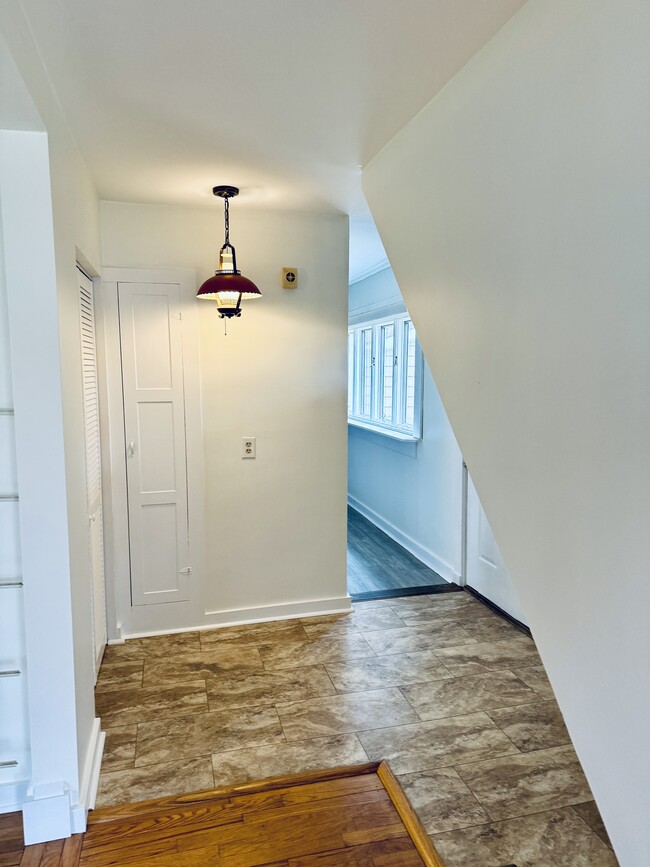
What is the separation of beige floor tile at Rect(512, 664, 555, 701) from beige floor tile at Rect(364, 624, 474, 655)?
380mm

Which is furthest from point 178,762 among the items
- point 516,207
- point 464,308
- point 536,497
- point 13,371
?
point 516,207

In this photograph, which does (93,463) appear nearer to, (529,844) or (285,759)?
(285,759)

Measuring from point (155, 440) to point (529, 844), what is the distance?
2.50 metres

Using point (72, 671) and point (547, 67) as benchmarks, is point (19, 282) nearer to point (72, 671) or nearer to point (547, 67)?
point (72, 671)

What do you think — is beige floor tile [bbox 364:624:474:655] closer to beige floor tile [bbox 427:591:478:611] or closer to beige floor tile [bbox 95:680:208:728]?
beige floor tile [bbox 427:591:478:611]

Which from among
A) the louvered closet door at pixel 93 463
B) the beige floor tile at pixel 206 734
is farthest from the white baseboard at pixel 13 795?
the louvered closet door at pixel 93 463

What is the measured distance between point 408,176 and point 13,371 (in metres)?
1.49

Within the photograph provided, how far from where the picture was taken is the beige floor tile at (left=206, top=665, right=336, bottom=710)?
2773 mm

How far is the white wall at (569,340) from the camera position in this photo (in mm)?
1142

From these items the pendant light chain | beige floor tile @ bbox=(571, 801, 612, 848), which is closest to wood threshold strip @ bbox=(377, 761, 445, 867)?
beige floor tile @ bbox=(571, 801, 612, 848)

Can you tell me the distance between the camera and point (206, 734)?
2.52 meters

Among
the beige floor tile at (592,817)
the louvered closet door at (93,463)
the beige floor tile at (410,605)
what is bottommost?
the beige floor tile at (592,817)

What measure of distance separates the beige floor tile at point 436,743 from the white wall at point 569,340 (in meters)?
1.11

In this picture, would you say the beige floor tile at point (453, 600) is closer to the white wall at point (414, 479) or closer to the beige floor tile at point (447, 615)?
the beige floor tile at point (447, 615)
